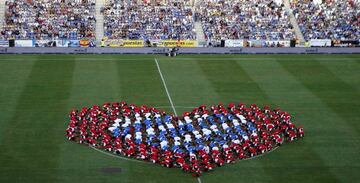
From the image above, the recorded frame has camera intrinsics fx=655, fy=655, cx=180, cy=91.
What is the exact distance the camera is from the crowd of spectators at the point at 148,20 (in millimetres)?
71500

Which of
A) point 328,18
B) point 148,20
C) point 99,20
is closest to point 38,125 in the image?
point 99,20

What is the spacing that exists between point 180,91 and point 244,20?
2529cm

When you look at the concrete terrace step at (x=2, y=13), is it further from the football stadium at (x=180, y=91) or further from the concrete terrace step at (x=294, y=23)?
the concrete terrace step at (x=294, y=23)

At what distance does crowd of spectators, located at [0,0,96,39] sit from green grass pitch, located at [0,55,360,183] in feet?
24.1

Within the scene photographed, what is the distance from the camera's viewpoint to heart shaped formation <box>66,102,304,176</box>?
3791 centimetres

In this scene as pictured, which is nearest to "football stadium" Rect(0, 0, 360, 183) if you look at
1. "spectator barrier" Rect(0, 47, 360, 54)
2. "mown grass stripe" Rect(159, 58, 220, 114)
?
"mown grass stripe" Rect(159, 58, 220, 114)

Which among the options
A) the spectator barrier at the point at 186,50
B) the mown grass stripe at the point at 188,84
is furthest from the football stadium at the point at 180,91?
the spectator barrier at the point at 186,50

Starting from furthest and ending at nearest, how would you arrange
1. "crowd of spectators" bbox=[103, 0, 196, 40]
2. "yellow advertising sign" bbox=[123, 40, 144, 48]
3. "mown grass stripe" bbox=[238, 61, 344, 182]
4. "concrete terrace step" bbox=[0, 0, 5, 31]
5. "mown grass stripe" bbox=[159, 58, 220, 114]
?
1. "crowd of spectators" bbox=[103, 0, 196, 40]
2. "concrete terrace step" bbox=[0, 0, 5, 31]
3. "yellow advertising sign" bbox=[123, 40, 144, 48]
4. "mown grass stripe" bbox=[159, 58, 220, 114]
5. "mown grass stripe" bbox=[238, 61, 344, 182]

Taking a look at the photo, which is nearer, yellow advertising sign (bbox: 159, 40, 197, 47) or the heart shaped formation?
the heart shaped formation

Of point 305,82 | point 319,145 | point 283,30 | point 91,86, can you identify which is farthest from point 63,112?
point 283,30

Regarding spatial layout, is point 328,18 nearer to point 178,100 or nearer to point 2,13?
point 178,100

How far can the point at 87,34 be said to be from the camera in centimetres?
7031

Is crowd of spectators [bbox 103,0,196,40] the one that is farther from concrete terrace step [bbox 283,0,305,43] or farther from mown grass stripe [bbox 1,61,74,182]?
mown grass stripe [bbox 1,61,74,182]

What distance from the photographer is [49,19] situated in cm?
7181
